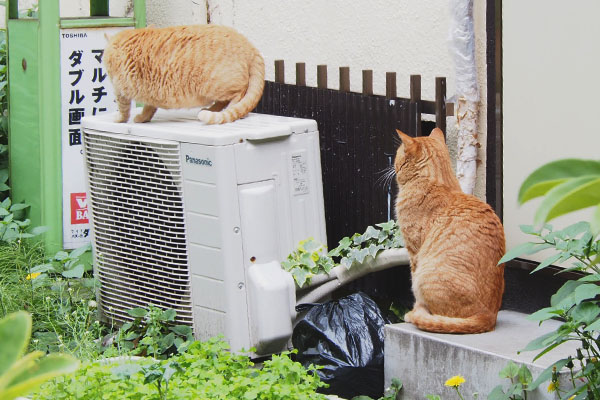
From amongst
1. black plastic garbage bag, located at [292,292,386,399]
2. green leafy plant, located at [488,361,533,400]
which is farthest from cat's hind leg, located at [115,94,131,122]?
green leafy plant, located at [488,361,533,400]

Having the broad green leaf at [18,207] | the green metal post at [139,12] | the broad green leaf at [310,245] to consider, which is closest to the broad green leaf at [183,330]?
the broad green leaf at [310,245]

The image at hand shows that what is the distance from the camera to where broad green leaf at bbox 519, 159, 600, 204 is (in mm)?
1168

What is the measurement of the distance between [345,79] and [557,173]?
342cm

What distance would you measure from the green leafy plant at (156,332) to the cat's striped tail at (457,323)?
1096mm

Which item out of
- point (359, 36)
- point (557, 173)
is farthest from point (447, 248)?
point (557, 173)

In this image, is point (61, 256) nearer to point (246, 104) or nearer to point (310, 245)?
point (246, 104)

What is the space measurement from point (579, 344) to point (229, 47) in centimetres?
210

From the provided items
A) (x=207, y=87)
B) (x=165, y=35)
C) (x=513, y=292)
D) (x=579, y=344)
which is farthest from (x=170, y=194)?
(x=579, y=344)

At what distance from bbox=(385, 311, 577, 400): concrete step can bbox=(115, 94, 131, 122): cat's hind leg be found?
1713 millimetres

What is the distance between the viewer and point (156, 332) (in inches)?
156

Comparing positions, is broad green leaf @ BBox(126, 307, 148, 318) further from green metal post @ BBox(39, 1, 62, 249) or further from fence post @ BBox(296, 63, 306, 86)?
fence post @ BBox(296, 63, 306, 86)

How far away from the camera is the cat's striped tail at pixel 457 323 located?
337cm

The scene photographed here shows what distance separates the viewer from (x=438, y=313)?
3471 millimetres

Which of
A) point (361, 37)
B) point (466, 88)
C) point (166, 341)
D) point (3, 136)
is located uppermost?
point (361, 37)
